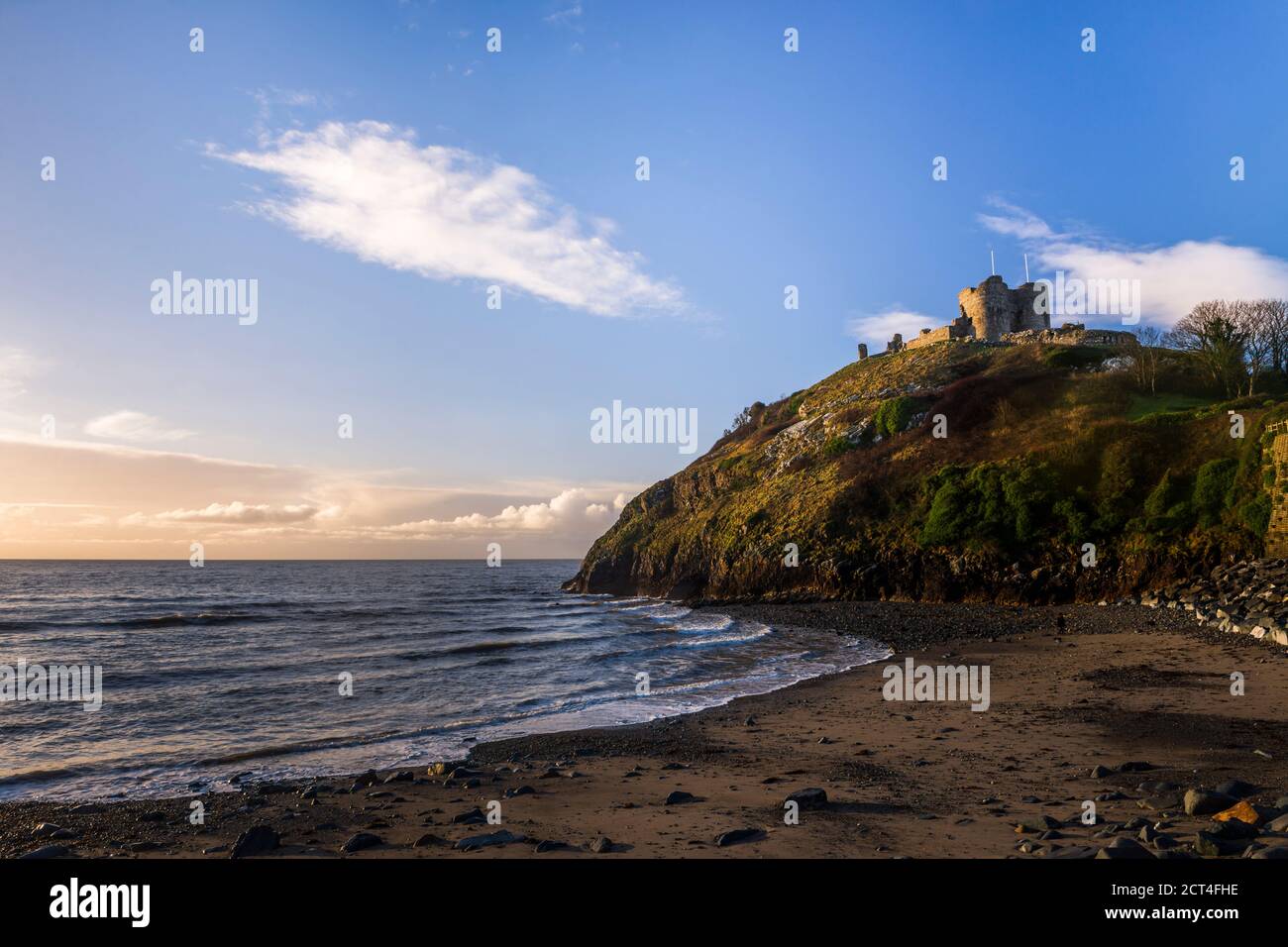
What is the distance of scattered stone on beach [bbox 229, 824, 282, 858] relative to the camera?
9.49 m

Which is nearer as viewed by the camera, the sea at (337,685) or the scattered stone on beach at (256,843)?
the scattered stone on beach at (256,843)

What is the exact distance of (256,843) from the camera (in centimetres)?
969

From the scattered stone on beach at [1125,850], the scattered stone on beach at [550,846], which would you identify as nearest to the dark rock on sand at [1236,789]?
the scattered stone on beach at [1125,850]

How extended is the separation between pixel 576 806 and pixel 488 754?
5.78 m

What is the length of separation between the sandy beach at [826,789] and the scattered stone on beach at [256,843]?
25 millimetres

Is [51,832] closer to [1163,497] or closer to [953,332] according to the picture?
[1163,497]

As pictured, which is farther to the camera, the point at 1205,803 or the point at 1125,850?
the point at 1205,803

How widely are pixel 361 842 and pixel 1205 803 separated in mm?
11069

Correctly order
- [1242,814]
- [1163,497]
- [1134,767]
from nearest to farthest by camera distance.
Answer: [1242,814] < [1134,767] < [1163,497]

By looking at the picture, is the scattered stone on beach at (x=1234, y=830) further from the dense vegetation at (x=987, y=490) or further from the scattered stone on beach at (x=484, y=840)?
the dense vegetation at (x=987, y=490)

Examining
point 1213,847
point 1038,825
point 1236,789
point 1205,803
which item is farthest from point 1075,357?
point 1213,847

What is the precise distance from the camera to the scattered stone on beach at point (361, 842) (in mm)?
9516

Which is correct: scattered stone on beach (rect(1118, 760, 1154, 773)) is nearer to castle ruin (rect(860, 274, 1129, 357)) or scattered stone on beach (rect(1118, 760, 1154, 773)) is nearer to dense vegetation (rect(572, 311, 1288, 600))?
dense vegetation (rect(572, 311, 1288, 600))

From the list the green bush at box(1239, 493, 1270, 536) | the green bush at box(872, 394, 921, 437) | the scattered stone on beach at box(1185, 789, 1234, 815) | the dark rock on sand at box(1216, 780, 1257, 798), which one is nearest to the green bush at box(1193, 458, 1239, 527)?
the green bush at box(1239, 493, 1270, 536)
